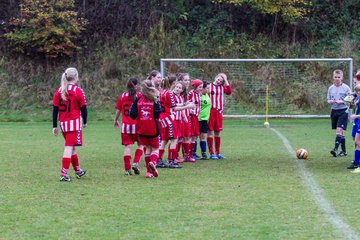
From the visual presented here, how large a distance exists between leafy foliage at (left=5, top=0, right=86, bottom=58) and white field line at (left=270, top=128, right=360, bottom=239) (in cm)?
1684

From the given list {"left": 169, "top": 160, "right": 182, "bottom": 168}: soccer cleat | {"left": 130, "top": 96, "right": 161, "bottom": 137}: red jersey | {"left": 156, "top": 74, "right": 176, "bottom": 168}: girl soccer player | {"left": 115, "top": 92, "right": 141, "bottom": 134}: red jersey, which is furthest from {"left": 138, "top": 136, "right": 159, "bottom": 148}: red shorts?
{"left": 169, "top": 160, "right": 182, "bottom": 168}: soccer cleat

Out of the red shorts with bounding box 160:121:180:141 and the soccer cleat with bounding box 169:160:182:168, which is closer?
the red shorts with bounding box 160:121:180:141

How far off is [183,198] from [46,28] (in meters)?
19.9

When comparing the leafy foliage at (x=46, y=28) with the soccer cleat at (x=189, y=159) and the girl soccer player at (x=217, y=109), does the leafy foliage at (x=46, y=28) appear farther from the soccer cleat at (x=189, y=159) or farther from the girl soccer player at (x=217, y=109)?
the soccer cleat at (x=189, y=159)

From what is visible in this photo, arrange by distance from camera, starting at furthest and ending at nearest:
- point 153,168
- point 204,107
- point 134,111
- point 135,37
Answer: point 135,37 → point 204,107 → point 134,111 → point 153,168

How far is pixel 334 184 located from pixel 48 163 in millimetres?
5636

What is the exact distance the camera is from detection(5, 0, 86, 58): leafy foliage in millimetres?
27391

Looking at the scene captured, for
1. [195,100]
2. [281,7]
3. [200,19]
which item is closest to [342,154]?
[195,100]

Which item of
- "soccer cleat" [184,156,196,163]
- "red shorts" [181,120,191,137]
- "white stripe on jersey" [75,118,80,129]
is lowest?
"soccer cleat" [184,156,196,163]

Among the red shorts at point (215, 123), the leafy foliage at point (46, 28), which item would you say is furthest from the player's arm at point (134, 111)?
the leafy foliage at point (46, 28)

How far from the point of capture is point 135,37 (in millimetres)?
29500

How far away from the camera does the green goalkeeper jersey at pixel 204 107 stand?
1393 centimetres

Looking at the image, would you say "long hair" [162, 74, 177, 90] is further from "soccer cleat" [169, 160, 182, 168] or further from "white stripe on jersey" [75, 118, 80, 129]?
"white stripe on jersey" [75, 118, 80, 129]

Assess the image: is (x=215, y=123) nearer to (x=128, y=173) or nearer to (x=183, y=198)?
(x=128, y=173)
